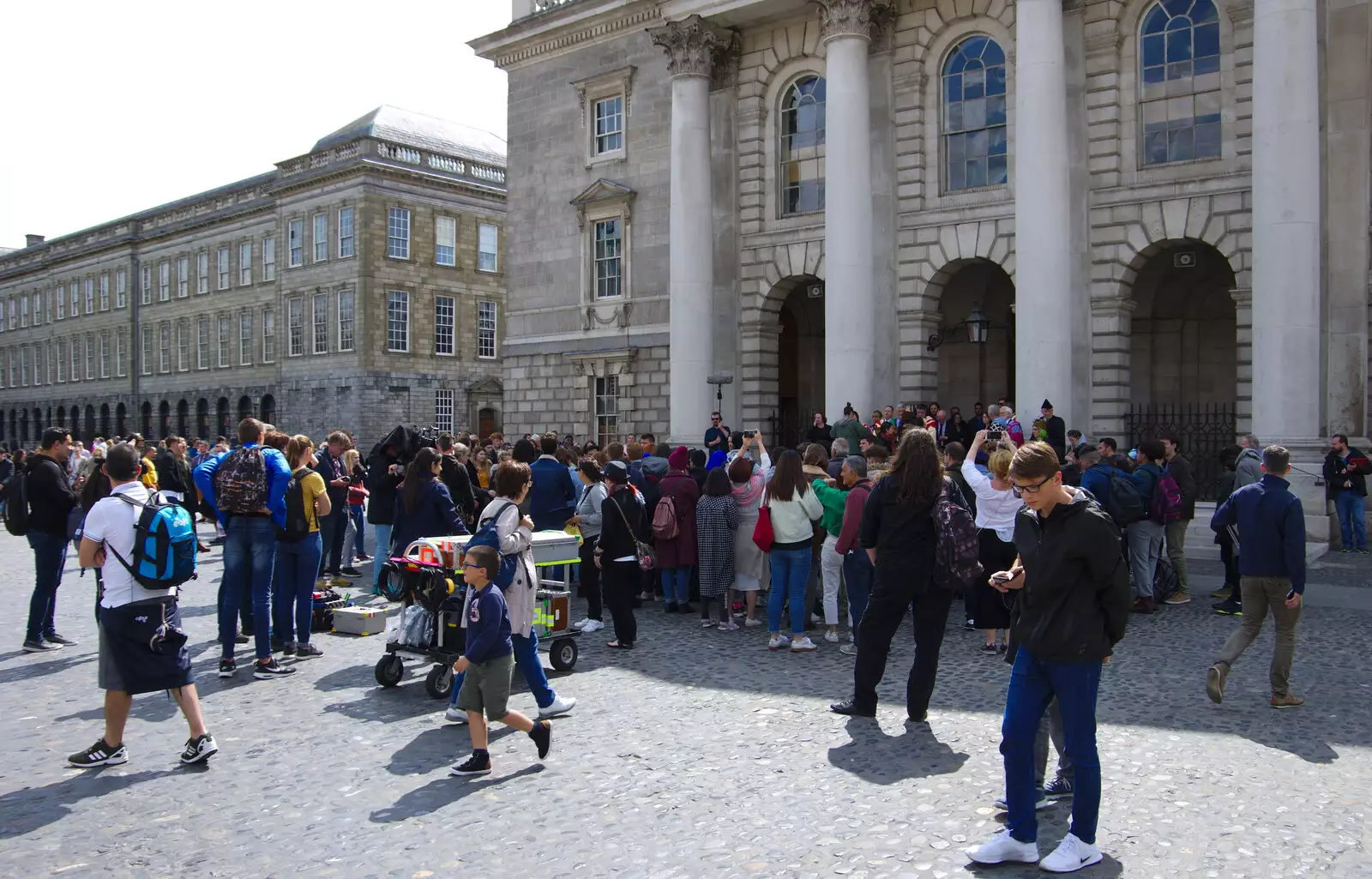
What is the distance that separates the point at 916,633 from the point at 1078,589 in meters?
2.74

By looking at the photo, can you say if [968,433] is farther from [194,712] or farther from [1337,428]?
[194,712]

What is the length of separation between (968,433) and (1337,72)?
853cm

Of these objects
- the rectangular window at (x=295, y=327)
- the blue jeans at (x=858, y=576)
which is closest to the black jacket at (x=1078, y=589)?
the blue jeans at (x=858, y=576)

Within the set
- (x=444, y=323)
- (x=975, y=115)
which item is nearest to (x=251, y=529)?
(x=975, y=115)

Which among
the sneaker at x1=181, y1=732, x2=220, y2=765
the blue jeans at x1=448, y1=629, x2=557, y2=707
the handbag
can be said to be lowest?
the sneaker at x1=181, y1=732, x2=220, y2=765

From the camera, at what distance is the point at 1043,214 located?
20609 mm

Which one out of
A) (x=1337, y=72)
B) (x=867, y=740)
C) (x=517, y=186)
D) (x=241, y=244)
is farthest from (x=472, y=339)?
(x=867, y=740)

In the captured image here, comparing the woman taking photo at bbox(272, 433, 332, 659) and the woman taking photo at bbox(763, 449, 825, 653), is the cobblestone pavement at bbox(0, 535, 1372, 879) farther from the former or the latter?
the woman taking photo at bbox(763, 449, 825, 653)

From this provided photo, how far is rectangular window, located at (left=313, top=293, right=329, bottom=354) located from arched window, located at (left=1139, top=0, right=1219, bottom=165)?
132 ft

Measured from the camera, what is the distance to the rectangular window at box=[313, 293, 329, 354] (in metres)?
52.5

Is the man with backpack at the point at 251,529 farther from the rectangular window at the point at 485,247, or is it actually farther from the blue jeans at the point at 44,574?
the rectangular window at the point at 485,247

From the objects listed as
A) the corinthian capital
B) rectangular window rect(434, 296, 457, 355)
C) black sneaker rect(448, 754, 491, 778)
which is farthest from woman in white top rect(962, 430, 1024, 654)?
rectangular window rect(434, 296, 457, 355)

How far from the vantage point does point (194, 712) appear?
265 inches

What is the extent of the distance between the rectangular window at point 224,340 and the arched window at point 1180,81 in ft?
165
